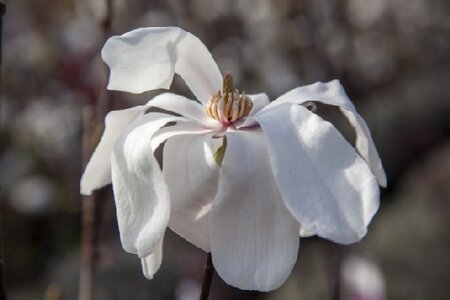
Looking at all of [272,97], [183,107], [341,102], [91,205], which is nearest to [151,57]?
[183,107]

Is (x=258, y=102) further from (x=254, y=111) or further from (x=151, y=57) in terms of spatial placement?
(x=151, y=57)

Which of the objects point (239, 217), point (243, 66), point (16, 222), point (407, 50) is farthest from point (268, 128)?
point (407, 50)

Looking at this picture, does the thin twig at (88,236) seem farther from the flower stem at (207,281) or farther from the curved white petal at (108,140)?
the flower stem at (207,281)

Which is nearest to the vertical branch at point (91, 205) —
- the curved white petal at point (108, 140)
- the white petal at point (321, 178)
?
the curved white petal at point (108, 140)

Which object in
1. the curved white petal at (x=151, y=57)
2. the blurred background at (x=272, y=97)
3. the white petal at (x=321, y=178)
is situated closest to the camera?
the white petal at (x=321, y=178)

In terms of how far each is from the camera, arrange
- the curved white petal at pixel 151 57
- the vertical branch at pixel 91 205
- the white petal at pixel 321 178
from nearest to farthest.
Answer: the white petal at pixel 321 178
the curved white petal at pixel 151 57
the vertical branch at pixel 91 205

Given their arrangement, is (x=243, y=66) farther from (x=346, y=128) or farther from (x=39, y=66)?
(x=39, y=66)
